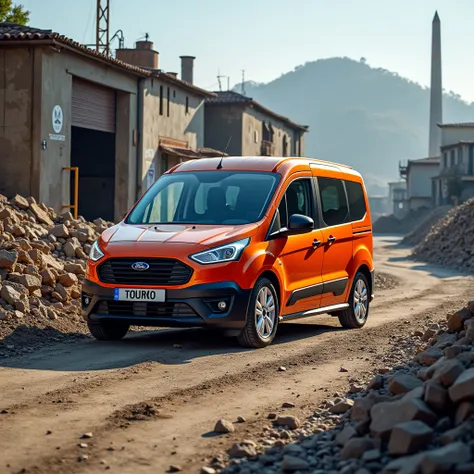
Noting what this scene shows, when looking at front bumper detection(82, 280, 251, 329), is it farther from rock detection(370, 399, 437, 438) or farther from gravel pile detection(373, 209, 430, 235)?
gravel pile detection(373, 209, 430, 235)

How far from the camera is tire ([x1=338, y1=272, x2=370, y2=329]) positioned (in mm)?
12812

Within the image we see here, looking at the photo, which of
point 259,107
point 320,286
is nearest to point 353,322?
point 320,286

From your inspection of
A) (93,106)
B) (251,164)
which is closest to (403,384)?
(251,164)

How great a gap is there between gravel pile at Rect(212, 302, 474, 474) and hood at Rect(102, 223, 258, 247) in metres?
3.82

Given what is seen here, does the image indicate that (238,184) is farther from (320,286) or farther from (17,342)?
(17,342)

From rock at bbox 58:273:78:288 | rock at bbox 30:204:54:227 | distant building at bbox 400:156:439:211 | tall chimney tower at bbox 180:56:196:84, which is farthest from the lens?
distant building at bbox 400:156:439:211

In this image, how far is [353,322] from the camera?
12875mm

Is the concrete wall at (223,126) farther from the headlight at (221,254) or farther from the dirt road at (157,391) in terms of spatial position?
the headlight at (221,254)

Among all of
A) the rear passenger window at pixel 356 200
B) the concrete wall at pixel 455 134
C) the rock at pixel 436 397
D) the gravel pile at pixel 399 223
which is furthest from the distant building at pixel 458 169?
the rock at pixel 436 397

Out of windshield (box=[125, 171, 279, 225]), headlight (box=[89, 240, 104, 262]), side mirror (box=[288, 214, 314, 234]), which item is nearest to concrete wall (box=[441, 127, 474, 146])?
windshield (box=[125, 171, 279, 225])

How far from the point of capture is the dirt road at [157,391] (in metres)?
5.72

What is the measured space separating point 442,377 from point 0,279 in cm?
802

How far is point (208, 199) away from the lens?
1134cm

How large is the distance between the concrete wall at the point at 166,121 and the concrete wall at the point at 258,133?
1030 centimetres
